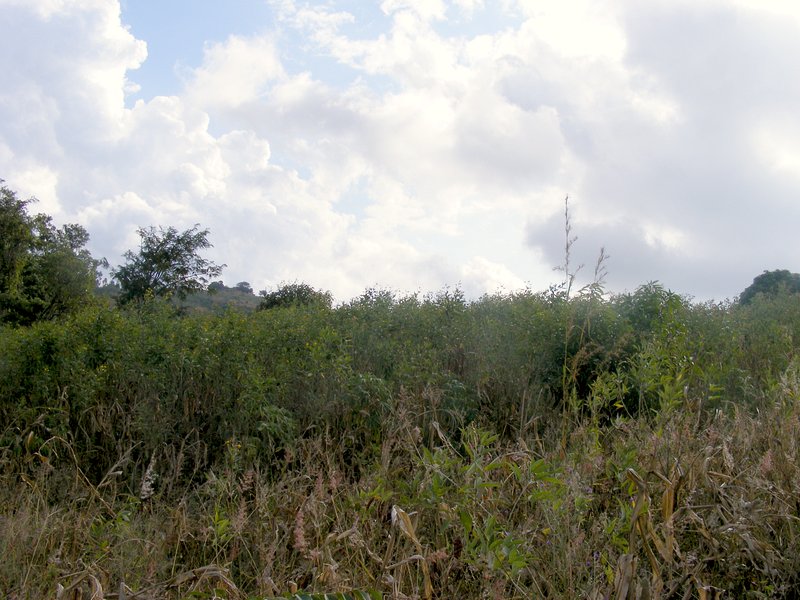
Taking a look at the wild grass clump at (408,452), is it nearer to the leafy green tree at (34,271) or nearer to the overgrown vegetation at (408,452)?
the overgrown vegetation at (408,452)

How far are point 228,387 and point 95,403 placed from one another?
1248 millimetres

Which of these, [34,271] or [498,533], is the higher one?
[34,271]

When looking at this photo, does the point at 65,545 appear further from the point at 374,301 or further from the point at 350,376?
the point at 374,301

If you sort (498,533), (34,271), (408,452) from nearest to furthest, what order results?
(498,533) < (408,452) < (34,271)

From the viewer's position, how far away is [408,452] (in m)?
4.86

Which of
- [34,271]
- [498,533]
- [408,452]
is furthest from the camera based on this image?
[34,271]

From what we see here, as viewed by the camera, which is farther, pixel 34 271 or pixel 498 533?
pixel 34 271

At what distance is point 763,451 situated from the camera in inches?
160

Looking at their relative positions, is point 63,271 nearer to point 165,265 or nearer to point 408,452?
point 165,265

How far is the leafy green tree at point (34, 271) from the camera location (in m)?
26.0

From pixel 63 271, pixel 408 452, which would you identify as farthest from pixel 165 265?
pixel 408 452

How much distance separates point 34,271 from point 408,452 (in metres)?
27.8

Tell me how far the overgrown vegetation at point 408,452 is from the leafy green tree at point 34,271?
1976cm

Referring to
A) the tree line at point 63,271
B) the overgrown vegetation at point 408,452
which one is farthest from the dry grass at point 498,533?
the tree line at point 63,271
